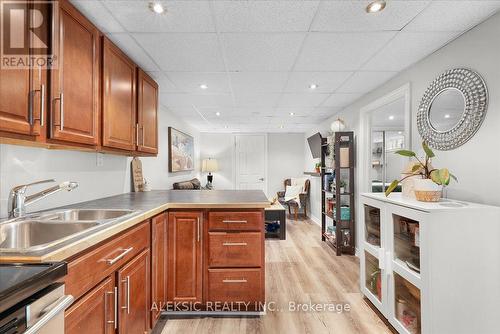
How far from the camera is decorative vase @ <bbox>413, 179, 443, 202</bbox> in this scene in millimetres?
1769

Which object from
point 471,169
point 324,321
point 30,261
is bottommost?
point 324,321

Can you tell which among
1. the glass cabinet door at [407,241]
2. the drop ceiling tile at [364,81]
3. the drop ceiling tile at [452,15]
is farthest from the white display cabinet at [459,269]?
the drop ceiling tile at [364,81]

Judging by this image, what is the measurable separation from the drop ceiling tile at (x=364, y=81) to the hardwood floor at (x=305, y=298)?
2250 mm

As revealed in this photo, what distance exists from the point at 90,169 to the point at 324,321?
236 cm

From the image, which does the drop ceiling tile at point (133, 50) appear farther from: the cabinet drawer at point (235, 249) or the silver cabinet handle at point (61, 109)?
the cabinet drawer at point (235, 249)

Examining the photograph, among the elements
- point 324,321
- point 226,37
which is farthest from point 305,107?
point 324,321

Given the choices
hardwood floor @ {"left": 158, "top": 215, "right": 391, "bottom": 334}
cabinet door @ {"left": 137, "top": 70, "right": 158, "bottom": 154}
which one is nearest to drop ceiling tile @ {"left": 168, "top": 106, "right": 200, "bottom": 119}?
cabinet door @ {"left": 137, "top": 70, "right": 158, "bottom": 154}

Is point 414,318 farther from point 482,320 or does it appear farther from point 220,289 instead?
point 220,289

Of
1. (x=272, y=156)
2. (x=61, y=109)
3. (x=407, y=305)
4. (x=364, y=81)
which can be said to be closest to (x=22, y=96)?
(x=61, y=109)

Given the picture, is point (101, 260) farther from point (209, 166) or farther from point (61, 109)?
point (209, 166)

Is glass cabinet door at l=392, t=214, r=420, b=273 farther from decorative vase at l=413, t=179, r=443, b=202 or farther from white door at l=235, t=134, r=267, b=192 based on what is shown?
white door at l=235, t=134, r=267, b=192

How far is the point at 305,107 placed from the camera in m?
4.01

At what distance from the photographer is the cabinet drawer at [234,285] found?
6.68 feet

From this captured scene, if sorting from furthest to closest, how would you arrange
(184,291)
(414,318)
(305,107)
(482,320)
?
(305,107)
(184,291)
(414,318)
(482,320)
